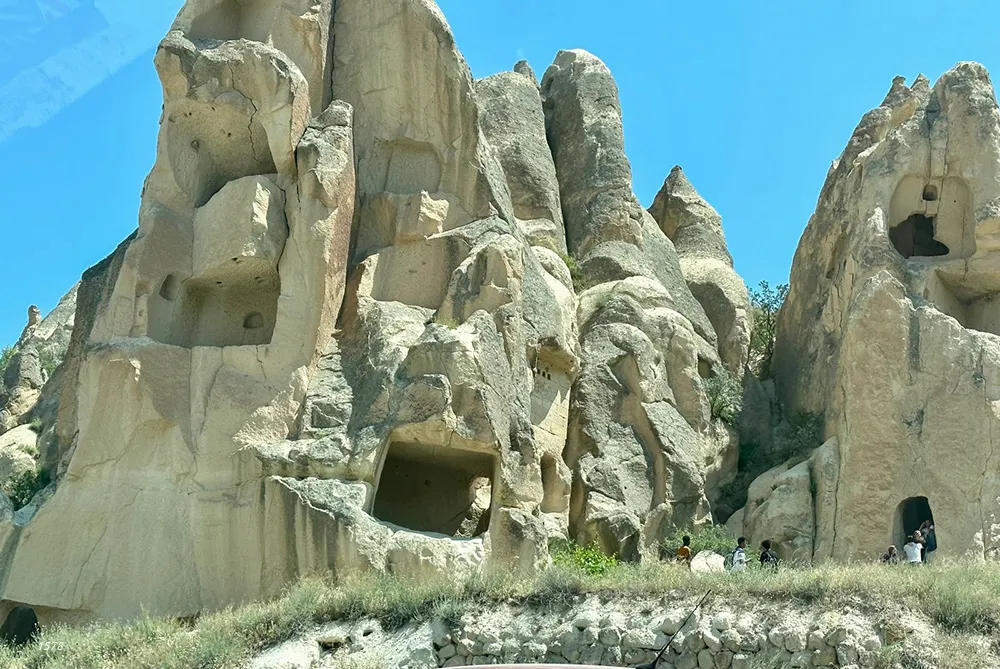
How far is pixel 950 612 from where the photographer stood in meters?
13.8

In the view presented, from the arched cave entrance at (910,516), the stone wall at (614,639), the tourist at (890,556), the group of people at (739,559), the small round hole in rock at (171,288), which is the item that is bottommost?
the stone wall at (614,639)

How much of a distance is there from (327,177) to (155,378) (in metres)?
4.32

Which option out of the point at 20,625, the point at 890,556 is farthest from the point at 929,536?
the point at 20,625

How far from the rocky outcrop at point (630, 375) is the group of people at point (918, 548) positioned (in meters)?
4.25

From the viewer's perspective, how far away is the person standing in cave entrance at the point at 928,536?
21.0 meters

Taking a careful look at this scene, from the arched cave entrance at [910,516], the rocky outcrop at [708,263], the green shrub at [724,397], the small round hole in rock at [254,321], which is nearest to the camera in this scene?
the arched cave entrance at [910,516]

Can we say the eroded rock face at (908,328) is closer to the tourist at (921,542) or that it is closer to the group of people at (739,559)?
the tourist at (921,542)

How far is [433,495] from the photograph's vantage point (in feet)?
70.2

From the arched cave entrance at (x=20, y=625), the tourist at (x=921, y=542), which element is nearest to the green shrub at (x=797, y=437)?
the tourist at (x=921, y=542)

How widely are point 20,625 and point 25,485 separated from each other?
3061 millimetres

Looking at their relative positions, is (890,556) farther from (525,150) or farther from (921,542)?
(525,150)

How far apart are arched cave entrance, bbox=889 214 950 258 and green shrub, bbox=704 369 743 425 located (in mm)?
Result: 4373

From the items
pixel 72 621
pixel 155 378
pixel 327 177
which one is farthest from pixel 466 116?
pixel 72 621

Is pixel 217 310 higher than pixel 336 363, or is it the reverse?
pixel 217 310
